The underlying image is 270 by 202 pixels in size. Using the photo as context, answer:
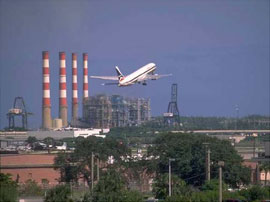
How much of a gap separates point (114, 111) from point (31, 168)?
8285 centimetres

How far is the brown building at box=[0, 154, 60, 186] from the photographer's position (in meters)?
77.6

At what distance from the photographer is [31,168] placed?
81.9 m

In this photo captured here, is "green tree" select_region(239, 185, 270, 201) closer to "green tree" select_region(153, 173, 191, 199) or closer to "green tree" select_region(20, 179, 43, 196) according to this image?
"green tree" select_region(153, 173, 191, 199)

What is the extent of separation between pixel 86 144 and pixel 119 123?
78832mm

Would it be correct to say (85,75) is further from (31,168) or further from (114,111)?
(31,168)

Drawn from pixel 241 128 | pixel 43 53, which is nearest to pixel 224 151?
pixel 43 53

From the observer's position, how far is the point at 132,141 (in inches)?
5271

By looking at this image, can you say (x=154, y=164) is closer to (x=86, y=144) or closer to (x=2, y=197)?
(x=86, y=144)

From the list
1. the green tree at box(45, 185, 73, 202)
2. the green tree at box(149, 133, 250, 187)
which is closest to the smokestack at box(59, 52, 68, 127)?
the green tree at box(149, 133, 250, 187)

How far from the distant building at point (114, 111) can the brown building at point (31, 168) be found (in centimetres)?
7242

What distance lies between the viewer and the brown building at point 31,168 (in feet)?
254

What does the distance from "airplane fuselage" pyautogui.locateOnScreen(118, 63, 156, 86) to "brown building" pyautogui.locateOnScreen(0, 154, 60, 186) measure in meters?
43.7

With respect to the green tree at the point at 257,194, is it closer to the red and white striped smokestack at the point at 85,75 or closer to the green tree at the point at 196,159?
the green tree at the point at 196,159

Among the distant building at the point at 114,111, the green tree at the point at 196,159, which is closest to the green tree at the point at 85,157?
the green tree at the point at 196,159
